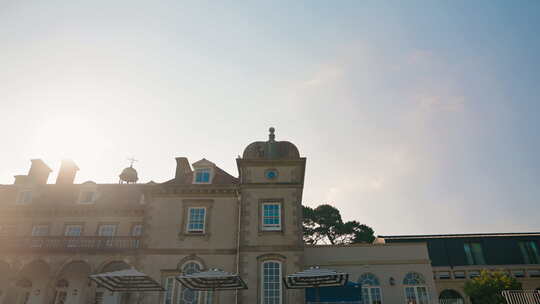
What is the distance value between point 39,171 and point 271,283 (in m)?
26.2

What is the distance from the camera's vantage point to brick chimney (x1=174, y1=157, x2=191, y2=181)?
82.6 feet

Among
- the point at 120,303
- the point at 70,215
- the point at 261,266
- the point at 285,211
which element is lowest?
the point at 120,303

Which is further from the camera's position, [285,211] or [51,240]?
[51,240]

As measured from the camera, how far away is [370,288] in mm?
21547

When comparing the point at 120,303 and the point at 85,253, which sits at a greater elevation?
the point at 85,253

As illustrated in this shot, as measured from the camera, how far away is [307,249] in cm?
2252

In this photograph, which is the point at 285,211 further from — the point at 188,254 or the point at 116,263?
the point at 116,263

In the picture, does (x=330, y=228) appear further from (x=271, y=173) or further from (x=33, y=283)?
(x=33, y=283)

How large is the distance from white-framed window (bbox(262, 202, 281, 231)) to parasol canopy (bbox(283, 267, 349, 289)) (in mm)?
5127

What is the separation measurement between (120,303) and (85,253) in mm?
4460

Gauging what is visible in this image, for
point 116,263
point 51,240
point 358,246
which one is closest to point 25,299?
point 51,240

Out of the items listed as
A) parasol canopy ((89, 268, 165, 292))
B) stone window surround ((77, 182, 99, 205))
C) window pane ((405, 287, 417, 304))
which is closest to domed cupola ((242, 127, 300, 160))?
parasol canopy ((89, 268, 165, 292))

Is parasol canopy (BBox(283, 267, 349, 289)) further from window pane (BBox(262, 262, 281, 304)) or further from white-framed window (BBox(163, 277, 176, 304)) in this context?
white-framed window (BBox(163, 277, 176, 304))

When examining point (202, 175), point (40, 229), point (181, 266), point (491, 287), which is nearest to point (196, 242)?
point (181, 266)
